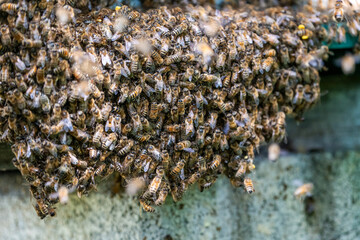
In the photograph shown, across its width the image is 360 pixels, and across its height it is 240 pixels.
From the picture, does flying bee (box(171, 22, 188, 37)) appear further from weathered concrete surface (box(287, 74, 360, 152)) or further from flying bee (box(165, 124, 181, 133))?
weathered concrete surface (box(287, 74, 360, 152))

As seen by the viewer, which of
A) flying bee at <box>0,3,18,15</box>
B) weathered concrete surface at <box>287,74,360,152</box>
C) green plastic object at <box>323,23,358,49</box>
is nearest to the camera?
flying bee at <box>0,3,18,15</box>

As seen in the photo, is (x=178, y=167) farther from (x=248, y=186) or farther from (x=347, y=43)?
(x=347, y=43)

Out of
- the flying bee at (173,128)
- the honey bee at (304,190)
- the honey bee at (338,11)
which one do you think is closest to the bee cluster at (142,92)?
the flying bee at (173,128)

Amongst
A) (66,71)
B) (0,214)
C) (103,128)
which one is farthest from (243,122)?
(0,214)

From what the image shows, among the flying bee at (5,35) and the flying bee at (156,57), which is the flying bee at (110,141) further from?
the flying bee at (5,35)

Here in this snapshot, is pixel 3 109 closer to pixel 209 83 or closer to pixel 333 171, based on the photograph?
pixel 209 83

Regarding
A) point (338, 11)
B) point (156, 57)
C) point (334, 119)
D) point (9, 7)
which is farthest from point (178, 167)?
point (334, 119)

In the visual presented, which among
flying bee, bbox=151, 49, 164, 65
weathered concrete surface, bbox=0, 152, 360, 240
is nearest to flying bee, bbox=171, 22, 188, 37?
flying bee, bbox=151, 49, 164, 65
